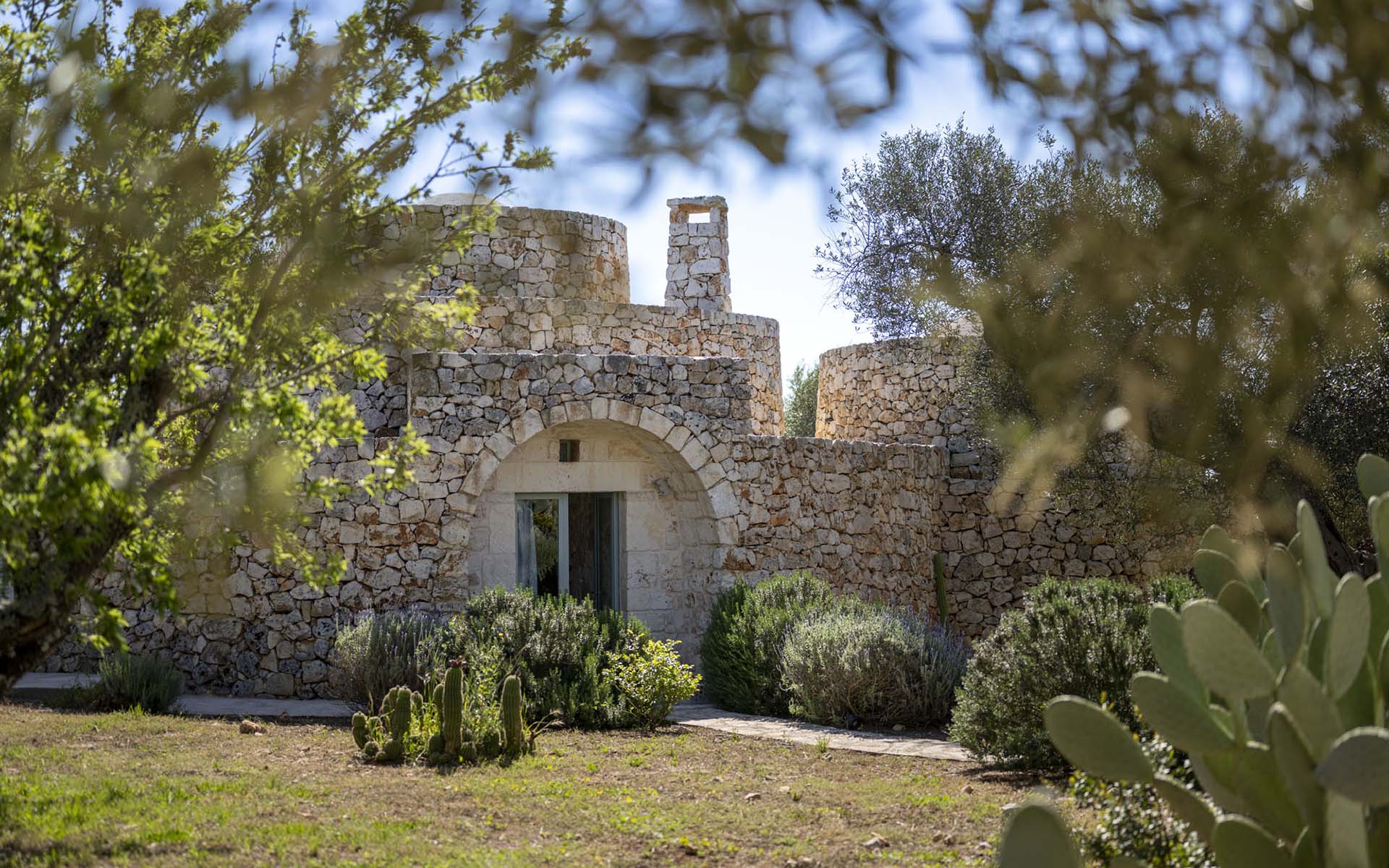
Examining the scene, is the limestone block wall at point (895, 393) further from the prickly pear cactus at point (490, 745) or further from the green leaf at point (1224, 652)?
the green leaf at point (1224, 652)

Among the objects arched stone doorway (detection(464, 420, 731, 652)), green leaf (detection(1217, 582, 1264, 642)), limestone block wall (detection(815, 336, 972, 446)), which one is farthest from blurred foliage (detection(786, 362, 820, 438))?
green leaf (detection(1217, 582, 1264, 642))

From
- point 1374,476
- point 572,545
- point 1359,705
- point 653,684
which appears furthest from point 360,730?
point 1359,705

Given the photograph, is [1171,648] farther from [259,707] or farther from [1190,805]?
[259,707]

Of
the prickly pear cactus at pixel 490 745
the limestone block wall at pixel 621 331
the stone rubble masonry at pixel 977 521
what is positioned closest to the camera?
the prickly pear cactus at pixel 490 745

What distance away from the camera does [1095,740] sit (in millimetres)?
3242

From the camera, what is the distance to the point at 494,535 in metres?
12.4

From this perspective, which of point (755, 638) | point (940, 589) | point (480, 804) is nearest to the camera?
point (480, 804)

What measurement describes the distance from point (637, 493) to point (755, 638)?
2754 millimetres

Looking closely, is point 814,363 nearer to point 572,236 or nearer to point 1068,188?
point 572,236

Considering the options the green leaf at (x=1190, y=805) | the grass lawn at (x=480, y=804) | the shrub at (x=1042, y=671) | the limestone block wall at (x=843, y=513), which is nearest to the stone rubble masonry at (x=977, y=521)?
the limestone block wall at (x=843, y=513)

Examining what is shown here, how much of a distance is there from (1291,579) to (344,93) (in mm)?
4105

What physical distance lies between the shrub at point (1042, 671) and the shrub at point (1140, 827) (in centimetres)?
207

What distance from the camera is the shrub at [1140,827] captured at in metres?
4.47

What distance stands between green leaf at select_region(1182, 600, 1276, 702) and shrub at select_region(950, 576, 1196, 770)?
174 inches
